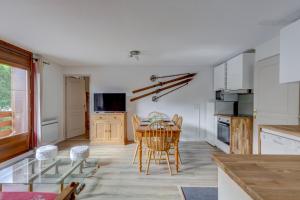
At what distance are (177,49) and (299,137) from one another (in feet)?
8.28

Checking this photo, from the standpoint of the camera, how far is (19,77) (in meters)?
4.03

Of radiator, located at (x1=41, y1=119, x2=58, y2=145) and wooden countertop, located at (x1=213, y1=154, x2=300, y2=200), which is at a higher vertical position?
wooden countertop, located at (x1=213, y1=154, x2=300, y2=200)

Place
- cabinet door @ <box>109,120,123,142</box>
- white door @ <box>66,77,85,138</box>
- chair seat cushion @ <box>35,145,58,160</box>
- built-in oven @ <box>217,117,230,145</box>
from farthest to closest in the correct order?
white door @ <box>66,77,85,138</box>, cabinet door @ <box>109,120,123,142</box>, built-in oven @ <box>217,117,230,145</box>, chair seat cushion @ <box>35,145,58,160</box>

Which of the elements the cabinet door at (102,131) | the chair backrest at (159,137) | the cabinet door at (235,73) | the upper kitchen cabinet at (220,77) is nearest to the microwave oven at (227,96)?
the upper kitchen cabinet at (220,77)

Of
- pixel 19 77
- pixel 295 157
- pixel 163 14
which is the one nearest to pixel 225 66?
pixel 163 14

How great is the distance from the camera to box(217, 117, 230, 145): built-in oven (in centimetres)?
407

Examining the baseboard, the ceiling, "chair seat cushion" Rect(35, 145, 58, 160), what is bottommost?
the baseboard

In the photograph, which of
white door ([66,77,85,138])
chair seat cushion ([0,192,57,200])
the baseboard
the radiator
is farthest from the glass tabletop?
white door ([66,77,85,138])

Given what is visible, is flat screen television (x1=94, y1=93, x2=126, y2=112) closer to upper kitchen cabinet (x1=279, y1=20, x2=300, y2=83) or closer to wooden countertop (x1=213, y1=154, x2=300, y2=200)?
upper kitchen cabinet (x1=279, y1=20, x2=300, y2=83)

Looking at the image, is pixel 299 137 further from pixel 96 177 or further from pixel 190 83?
pixel 190 83

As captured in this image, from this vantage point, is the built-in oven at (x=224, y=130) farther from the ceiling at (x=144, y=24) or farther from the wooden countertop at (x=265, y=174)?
the wooden countertop at (x=265, y=174)

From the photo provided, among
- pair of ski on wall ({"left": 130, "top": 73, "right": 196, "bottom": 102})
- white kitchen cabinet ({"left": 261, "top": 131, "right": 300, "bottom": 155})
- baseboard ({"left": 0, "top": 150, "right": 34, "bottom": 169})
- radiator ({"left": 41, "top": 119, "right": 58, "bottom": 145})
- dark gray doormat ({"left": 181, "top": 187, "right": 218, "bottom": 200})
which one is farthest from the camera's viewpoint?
pair of ski on wall ({"left": 130, "top": 73, "right": 196, "bottom": 102})

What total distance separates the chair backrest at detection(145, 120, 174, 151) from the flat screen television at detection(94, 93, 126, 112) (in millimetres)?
2358

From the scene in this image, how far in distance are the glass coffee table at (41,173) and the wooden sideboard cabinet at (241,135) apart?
9.12 feet
